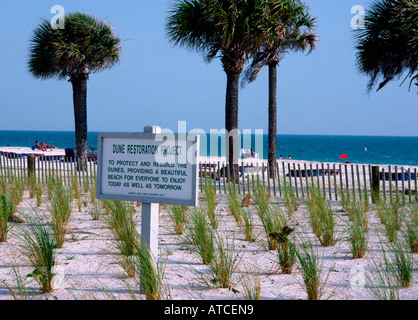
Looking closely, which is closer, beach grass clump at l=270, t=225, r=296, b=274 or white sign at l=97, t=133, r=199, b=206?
white sign at l=97, t=133, r=199, b=206

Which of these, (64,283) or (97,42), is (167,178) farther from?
(97,42)

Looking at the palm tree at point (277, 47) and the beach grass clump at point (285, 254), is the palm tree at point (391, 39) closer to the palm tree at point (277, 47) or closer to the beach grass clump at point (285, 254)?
the palm tree at point (277, 47)

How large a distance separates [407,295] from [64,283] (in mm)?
3144

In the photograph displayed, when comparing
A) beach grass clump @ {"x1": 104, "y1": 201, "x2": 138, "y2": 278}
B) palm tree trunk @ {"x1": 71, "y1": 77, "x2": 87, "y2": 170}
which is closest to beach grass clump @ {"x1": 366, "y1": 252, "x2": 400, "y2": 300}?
beach grass clump @ {"x1": 104, "y1": 201, "x2": 138, "y2": 278}

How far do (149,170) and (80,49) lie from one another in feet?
55.4

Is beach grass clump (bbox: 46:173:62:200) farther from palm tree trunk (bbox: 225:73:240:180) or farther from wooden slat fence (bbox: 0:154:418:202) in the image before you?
palm tree trunk (bbox: 225:73:240:180)

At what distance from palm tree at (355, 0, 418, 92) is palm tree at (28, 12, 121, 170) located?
35.6ft

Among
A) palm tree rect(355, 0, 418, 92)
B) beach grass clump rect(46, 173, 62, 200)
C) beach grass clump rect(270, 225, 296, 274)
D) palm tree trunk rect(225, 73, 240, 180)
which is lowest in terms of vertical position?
beach grass clump rect(270, 225, 296, 274)

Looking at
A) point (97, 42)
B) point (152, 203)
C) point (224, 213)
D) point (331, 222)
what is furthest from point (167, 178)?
point (97, 42)

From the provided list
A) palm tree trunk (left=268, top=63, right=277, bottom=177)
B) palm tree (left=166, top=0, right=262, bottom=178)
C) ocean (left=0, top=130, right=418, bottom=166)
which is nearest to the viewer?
palm tree (left=166, top=0, right=262, bottom=178)

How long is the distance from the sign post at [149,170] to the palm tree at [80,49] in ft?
51.4

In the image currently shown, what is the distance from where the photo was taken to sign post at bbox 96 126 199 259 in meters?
3.91

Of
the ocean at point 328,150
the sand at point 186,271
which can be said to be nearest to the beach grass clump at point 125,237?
the sand at point 186,271

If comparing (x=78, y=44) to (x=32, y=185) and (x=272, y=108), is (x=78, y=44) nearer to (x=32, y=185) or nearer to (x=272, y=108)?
(x=272, y=108)
